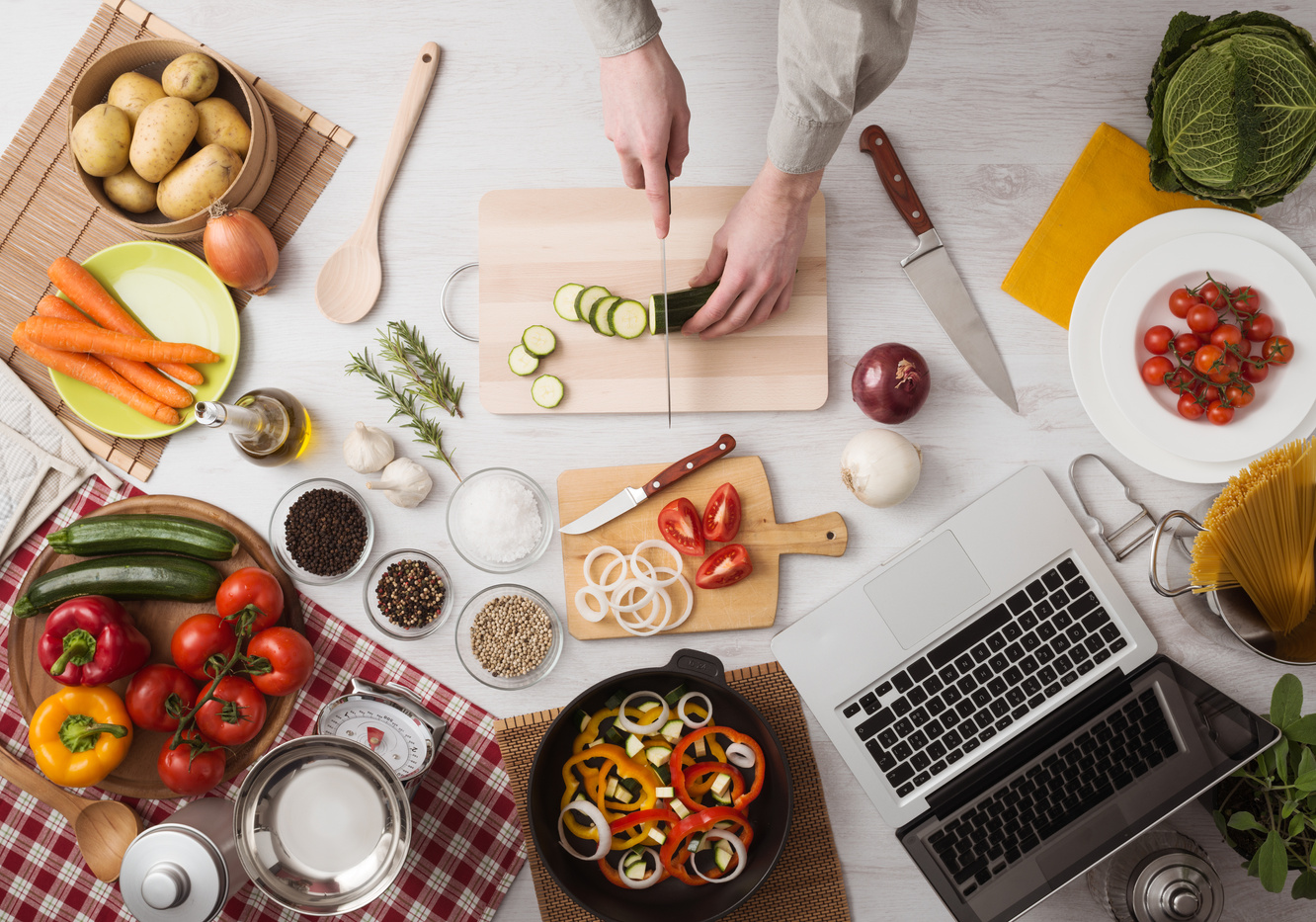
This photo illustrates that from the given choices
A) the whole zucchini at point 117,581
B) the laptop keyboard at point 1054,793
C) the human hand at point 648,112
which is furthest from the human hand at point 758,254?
the whole zucchini at point 117,581

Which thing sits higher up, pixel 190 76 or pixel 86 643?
pixel 190 76

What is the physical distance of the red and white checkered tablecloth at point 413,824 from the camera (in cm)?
166

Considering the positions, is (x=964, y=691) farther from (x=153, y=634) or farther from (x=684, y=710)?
(x=153, y=634)

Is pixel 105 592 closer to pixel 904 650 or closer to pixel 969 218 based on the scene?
pixel 904 650

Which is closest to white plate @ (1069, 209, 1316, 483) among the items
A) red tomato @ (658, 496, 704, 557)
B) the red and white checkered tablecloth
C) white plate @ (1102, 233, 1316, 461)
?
white plate @ (1102, 233, 1316, 461)

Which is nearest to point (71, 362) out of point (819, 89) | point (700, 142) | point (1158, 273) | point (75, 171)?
point (75, 171)

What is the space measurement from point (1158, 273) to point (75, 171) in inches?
89.7

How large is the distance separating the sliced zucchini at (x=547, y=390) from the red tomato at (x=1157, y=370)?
1196 millimetres

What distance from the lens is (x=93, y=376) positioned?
66.6 inches

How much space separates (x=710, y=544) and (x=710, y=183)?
2.51 feet

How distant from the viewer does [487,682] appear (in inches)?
66.9

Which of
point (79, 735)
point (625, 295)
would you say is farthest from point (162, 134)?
point (79, 735)

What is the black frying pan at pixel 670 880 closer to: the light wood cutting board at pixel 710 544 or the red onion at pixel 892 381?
the light wood cutting board at pixel 710 544

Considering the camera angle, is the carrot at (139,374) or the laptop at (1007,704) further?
the carrot at (139,374)
